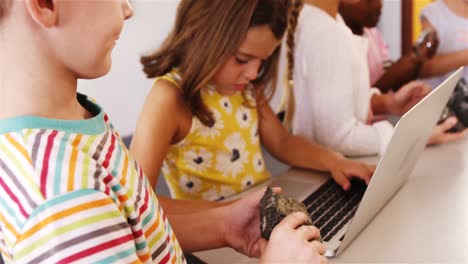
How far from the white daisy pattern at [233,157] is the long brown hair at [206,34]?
0.12 meters

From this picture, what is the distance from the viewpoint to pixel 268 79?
0.97 m

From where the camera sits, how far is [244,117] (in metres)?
0.93

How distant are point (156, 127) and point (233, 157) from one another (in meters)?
0.23

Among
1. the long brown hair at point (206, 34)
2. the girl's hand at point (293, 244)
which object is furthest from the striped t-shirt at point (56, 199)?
the long brown hair at point (206, 34)

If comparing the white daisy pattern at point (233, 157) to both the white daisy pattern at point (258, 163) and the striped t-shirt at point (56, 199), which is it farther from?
the striped t-shirt at point (56, 199)

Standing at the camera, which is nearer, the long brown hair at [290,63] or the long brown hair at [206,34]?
the long brown hair at [206,34]

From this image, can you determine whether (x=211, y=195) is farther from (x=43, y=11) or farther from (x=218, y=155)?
Answer: (x=43, y=11)

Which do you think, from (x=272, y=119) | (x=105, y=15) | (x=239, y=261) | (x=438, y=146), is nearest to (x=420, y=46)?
(x=438, y=146)

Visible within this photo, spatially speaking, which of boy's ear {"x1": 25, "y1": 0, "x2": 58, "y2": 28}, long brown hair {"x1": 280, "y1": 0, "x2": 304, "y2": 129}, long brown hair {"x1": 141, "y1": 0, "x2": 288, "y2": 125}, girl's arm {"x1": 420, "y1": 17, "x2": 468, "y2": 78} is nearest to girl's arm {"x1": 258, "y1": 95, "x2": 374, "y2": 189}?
long brown hair {"x1": 280, "y1": 0, "x2": 304, "y2": 129}

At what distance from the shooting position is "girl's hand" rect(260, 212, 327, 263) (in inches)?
18.0

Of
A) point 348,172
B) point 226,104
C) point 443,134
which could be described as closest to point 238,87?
point 226,104

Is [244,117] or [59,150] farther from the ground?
[59,150]

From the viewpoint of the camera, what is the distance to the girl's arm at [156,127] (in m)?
0.73

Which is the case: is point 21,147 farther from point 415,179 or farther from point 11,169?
point 415,179
